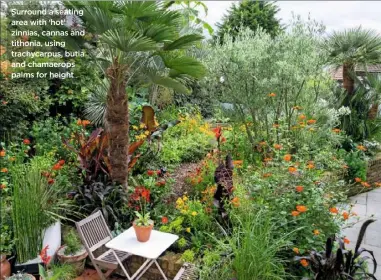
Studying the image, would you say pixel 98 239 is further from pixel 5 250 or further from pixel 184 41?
pixel 184 41

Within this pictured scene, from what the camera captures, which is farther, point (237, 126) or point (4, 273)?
point (237, 126)

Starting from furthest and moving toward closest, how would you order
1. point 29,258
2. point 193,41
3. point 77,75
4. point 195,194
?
1. point 77,75
2. point 195,194
3. point 193,41
4. point 29,258

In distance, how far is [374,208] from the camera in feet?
17.6

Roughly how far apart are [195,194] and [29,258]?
2.00 metres

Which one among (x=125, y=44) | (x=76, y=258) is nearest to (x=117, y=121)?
(x=125, y=44)

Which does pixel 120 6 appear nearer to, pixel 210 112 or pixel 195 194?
pixel 195 194

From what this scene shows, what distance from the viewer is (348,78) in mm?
6988

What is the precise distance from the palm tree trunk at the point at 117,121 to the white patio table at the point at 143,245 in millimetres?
945

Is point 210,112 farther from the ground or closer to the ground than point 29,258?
farther from the ground

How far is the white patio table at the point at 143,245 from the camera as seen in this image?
2879mm

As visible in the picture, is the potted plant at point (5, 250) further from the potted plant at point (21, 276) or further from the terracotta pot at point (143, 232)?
the terracotta pot at point (143, 232)

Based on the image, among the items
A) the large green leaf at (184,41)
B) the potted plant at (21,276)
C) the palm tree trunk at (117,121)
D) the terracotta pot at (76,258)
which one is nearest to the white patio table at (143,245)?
the terracotta pot at (76,258)

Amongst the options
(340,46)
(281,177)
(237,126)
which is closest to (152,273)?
(281,177)

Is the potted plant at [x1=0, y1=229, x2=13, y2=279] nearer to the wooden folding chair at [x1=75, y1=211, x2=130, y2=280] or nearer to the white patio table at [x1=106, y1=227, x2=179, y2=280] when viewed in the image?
the wooden folding chair at [x1=75, y1=211, x2=130, y2=280]
